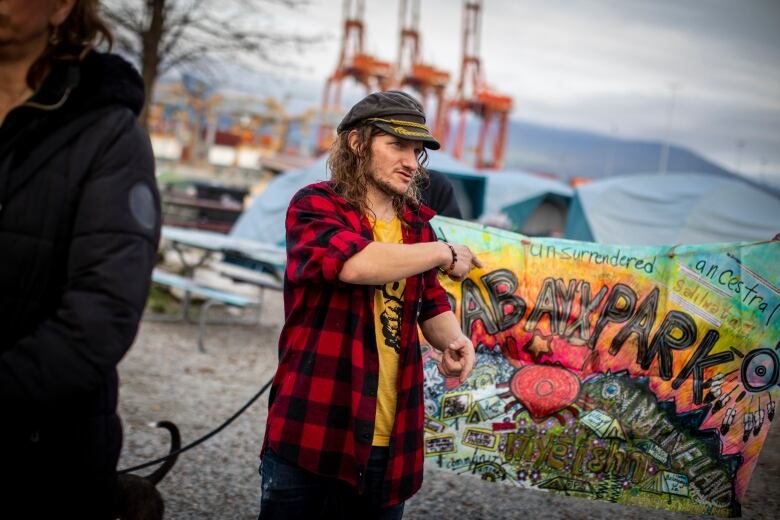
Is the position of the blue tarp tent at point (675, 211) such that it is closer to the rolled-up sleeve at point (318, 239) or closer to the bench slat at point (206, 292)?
the bench slat at point (206, 292)

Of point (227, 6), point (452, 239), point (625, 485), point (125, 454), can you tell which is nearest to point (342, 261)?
point (452, 239)

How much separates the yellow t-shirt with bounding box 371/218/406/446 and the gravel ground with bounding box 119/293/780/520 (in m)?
2.41

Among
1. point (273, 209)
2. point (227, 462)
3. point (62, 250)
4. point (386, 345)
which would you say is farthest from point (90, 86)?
point (273, 209)

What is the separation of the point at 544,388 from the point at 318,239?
1931mm

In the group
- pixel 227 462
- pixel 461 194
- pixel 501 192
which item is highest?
pixel 501 192

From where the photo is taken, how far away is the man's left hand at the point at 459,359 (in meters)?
2.39

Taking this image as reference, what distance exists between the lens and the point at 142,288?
153 centimetres

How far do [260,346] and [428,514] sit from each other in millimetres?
5313

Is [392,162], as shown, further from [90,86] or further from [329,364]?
[90,86]

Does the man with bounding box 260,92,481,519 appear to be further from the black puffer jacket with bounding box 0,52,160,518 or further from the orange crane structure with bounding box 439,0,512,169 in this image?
the orange crane structure with bounding box 439,0,512,169

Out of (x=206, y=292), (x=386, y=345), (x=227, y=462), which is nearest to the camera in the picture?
(x=386, y=345)

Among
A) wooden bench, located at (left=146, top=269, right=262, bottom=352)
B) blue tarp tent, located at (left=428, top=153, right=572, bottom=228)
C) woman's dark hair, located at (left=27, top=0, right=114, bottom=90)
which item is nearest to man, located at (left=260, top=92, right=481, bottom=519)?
woman's dark hair, located at (left=27, top=0, right=114, bottom=90)

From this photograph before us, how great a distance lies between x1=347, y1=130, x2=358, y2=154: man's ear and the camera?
2348 mm

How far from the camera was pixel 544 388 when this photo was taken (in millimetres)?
3619
